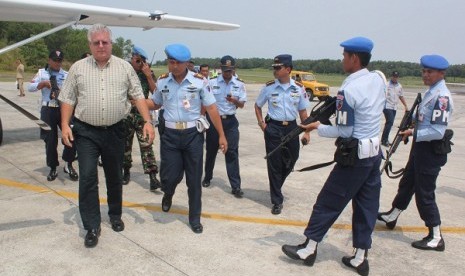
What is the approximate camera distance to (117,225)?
402 cm

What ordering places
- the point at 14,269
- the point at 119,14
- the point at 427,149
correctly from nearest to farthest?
1. the point at 14,269
2. the point at 427,149
3. the point at 119,14

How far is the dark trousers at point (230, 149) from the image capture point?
5.39 m

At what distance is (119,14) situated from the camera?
847cm

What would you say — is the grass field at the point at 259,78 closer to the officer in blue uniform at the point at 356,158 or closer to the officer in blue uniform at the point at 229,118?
the officer in blue uniform at the point at 229,118

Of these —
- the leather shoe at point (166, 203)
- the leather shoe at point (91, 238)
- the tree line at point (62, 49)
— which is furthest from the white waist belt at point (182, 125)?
the tree line at point (62, 49)

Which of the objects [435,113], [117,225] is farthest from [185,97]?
[435,113]

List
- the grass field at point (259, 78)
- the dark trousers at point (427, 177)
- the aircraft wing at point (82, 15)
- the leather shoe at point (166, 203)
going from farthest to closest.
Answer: the grass field at point (259, 78)
the aircraft wing at point (82, 15)
the leather shoe at point (166, 203)
the dark trousers at point (427, 177)

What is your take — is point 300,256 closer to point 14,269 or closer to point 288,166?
point 288,166

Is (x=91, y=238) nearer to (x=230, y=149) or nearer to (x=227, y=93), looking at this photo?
(x=230, y=149)

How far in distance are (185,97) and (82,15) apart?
527cm

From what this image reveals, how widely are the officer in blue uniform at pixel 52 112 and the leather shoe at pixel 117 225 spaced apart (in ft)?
6.59

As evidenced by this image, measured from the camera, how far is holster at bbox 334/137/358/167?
313 centimetres

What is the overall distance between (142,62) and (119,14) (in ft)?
12.5

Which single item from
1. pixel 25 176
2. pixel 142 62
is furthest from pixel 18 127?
pixel 142 62
